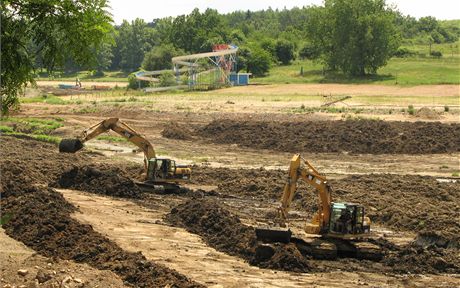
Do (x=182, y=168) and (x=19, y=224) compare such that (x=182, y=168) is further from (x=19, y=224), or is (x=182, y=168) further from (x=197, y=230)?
(x=19, y=224)

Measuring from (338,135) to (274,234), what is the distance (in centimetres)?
3098

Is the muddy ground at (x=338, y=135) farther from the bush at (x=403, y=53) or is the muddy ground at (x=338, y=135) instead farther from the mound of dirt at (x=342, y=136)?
the bush at (x=403, y=53)

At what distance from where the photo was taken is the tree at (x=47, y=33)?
50.1ft

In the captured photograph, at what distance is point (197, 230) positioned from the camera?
29266 mm

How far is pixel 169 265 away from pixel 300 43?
114m

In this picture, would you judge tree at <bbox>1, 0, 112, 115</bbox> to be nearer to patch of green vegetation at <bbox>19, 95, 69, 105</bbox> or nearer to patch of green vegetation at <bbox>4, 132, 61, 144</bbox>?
patch of green vegetation at <bbox>4, 132, 61, 144</bbox>

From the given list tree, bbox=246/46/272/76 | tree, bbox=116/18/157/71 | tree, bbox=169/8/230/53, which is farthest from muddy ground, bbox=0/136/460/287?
tree, bbox=116/18/157/71

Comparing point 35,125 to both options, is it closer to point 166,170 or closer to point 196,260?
point 166,170

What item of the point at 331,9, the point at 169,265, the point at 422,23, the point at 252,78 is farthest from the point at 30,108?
the point at 422,23

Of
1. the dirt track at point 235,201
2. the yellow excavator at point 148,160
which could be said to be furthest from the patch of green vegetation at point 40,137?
the yellow excavator at point 148,160

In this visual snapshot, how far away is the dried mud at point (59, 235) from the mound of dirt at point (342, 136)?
20888 millimetres

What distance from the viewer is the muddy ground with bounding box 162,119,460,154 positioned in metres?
52.9

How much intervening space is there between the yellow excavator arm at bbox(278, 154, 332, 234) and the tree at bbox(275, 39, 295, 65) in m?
98.9

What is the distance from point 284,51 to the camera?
12488 cm
